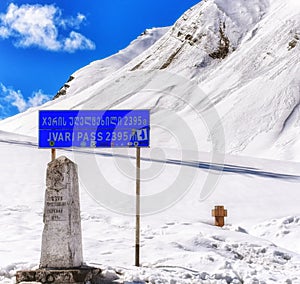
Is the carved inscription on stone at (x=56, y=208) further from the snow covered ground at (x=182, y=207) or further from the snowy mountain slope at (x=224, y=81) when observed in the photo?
the snowy mountain slope at (x=224, y=81)

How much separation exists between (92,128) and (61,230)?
7.05 ft

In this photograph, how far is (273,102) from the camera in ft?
187

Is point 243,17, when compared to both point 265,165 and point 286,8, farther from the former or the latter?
point 265,165

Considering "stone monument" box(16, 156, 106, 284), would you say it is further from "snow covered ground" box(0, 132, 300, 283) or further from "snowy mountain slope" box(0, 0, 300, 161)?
"snowy mountain slope" box(0, 0, 300, 161)

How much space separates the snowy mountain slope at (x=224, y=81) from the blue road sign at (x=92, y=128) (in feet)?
103

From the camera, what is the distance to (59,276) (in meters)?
7.95

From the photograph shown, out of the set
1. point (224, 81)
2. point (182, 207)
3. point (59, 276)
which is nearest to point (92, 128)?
point (59, 276)

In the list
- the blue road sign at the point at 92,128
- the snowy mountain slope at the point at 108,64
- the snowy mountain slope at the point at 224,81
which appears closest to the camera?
the blue road sign at the point at 92,128

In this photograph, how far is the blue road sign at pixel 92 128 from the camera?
9.69 m

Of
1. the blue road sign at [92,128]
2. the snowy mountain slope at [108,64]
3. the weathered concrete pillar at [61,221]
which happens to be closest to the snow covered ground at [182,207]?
the weathered concrete pillar at [61,221]

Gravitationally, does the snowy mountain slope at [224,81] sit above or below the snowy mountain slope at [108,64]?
below

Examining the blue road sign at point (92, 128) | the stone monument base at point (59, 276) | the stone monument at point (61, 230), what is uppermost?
the blue road sign at point (92, 128)

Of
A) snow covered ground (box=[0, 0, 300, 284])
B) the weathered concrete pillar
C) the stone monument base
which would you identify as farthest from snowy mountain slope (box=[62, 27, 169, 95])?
the stone monument base

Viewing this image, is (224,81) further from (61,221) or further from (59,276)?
(59,276)
